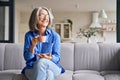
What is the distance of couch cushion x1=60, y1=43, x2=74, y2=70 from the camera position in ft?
9.29

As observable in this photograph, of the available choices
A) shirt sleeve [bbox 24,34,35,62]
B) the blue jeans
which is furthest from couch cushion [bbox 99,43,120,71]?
shirt sleeve [bbox 24,34,35,62]

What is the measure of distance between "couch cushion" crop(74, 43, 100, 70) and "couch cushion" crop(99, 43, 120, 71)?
6 centimetres

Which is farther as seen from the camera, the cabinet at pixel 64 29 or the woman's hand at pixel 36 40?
the cabinet at pixel 64 29

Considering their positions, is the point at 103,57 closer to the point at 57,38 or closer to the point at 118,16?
the point at 57,38

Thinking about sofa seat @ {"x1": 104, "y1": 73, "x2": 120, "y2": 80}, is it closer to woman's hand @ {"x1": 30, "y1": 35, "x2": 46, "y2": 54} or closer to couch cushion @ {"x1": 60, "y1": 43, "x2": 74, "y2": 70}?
couch cushion @ {"x1": 60, "y1": 43, "x2": 74, "y2": 70}

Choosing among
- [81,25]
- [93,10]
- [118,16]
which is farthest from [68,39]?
[118,16]

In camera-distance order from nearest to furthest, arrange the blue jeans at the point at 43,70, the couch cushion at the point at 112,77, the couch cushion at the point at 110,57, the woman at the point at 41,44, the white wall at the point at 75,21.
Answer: the blue jeans at the point at 43,70 < the woman at the point at 41,44 < the couch cushion at the point at 112,77 < the couch cushion at the point at 110,57 < the white wall at the point at 75,21

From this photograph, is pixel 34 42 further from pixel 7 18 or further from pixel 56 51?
pixel 7 18

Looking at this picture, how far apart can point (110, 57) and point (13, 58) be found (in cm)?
125

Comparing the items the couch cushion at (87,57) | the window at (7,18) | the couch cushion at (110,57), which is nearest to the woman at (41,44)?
the couch cushion at (87,57)

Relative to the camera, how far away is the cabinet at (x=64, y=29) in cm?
930

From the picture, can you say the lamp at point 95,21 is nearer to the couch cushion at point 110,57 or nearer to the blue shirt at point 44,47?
the couch cushion at point 110,57

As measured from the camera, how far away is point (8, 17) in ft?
15.7

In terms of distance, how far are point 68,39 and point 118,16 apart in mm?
5552
